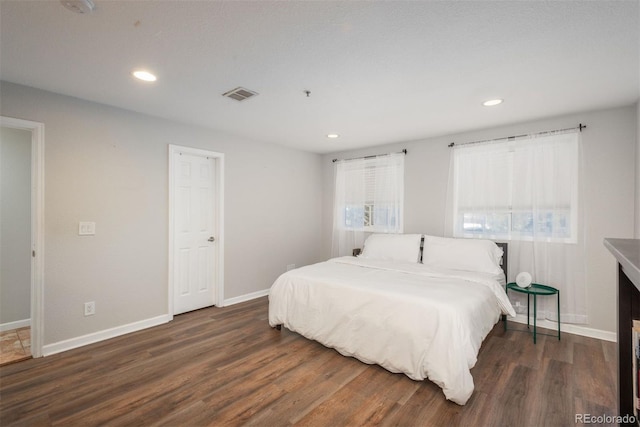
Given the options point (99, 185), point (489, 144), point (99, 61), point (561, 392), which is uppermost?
point (99, 61)

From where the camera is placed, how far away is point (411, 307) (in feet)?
7.52

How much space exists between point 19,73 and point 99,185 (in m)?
A: 1.06

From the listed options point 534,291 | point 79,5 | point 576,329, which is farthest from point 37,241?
point 576,329

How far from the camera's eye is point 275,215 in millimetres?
4789

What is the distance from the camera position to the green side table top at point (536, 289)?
3010mm

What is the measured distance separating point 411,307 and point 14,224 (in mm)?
4362

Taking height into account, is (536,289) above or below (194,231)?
below

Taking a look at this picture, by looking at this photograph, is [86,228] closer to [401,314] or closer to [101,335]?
[101,335]

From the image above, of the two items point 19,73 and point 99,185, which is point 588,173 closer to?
point 99,185

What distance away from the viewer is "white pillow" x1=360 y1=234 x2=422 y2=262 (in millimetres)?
3854

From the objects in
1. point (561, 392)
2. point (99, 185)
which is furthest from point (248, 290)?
point (561, 392)

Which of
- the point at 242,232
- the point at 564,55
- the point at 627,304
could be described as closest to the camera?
the point at 627,304

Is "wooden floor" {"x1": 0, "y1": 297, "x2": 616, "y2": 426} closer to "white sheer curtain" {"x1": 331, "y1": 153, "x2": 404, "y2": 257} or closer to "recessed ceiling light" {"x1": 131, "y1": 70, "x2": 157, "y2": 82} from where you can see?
"white sheer curtain" {"x1": 331, "y1": 153, "x2": 404, "y2": 257}

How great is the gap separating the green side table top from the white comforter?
0.44 m
